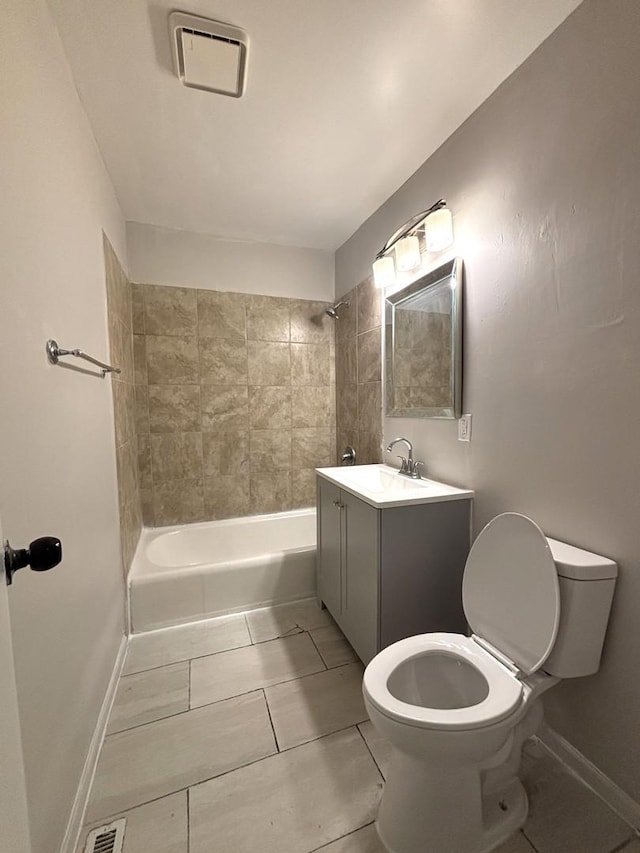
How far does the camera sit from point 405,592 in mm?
1445

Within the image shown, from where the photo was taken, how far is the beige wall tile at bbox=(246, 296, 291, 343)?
2.65 metres

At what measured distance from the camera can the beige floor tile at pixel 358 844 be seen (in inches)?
37.9

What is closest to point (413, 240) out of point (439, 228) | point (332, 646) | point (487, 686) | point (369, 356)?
point (439, 228)

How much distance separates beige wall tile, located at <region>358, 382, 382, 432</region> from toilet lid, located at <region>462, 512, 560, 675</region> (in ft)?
3.75

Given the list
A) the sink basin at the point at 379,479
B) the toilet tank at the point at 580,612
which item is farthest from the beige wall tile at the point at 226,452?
the toilet tank at the point at 580,612

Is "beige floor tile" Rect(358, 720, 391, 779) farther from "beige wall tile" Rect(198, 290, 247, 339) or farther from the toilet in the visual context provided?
"beige wall tile" Rect(198, 290, 247, 339)

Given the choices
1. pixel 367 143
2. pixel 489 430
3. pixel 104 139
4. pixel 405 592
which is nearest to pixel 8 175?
pixel 104 139

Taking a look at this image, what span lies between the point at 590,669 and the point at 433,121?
2.06m

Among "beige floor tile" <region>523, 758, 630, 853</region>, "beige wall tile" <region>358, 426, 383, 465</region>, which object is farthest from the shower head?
"beige floor tile" <region>523, 758, 630, 853</region>

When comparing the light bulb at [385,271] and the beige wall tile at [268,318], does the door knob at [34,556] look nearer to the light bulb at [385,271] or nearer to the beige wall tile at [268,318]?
the light bulb at [385,271]

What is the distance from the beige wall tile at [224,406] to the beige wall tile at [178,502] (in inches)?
17.3

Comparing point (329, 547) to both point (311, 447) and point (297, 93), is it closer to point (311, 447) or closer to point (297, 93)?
point (311, 447)

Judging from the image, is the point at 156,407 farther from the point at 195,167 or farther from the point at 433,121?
the point at 433,121

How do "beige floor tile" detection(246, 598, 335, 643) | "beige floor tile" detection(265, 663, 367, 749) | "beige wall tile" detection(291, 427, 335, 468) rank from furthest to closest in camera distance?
"beige wall tile" detection(291, 427, 335, 468) < "beige floor tile" detection(246, 598, 335, 643) < "beige floor tile" detection(265, 663, 367, 749)
